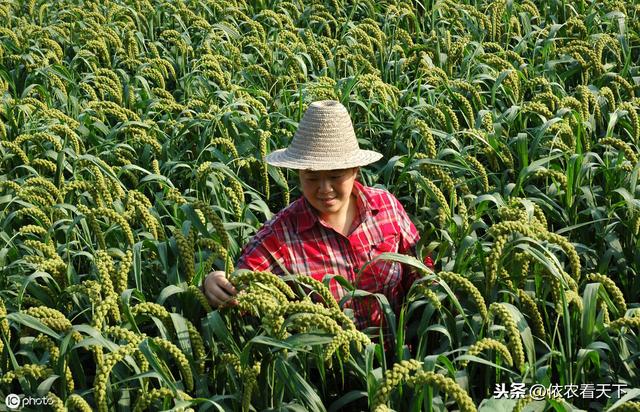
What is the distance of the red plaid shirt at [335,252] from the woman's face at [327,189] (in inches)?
2.4

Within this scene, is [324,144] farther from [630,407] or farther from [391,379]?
[630,407]

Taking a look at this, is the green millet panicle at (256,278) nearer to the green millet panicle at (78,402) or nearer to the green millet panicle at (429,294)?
the green millet panicle at (429,294)

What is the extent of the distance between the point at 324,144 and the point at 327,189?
20 centimetres

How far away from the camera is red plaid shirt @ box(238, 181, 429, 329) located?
4191 mm

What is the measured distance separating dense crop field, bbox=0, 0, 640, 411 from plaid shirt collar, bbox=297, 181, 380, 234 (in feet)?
0.86

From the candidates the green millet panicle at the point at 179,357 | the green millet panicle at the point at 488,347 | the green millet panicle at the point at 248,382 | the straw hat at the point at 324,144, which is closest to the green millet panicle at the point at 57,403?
the green millet panicle at the point at 179,357

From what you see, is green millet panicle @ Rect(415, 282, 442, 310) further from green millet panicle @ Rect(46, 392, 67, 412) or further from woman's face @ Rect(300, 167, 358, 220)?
green millet panicle @ Rect(46, 392, 67, 412)

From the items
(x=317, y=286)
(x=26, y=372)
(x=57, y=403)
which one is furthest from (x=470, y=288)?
(x=26, y=372)

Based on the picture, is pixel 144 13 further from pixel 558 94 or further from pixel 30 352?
pixel 30 352

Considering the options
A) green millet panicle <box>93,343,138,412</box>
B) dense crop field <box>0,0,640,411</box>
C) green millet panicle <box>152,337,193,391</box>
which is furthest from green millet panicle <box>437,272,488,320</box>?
green millet panicle <box>93,343,138,412</box>

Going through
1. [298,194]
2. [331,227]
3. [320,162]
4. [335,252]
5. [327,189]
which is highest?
[320,162]

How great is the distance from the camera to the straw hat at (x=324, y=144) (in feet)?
13.7

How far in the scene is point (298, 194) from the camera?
573cm

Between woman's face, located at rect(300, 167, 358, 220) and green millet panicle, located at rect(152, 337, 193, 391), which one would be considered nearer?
green millet panicle, located at rect(152, 337, 193, 391)
